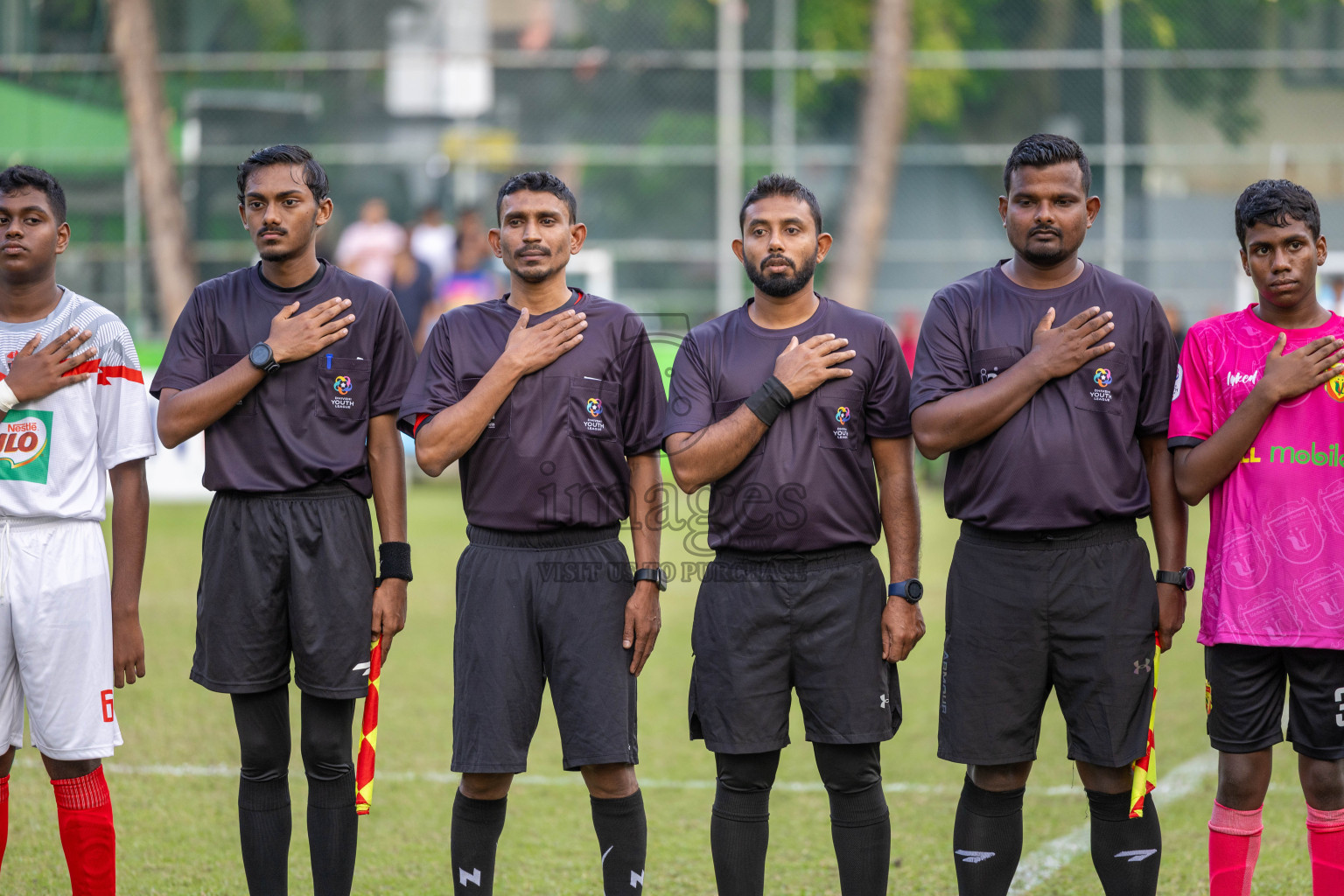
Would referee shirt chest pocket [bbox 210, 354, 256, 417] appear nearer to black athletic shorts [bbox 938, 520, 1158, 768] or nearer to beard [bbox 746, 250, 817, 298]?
beard [bbox 746, 250, 817, 298]

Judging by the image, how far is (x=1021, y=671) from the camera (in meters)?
4.14

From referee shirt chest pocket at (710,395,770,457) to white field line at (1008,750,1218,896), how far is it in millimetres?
1959

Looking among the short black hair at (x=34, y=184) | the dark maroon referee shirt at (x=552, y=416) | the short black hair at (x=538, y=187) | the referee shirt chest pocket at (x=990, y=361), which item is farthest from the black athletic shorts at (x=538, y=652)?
the short black hair at (x=34, y=184)

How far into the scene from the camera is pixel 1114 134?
21.0 m

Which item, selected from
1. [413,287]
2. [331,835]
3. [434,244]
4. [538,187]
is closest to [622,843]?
[331,835]

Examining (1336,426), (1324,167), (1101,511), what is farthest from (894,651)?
(1324,167)

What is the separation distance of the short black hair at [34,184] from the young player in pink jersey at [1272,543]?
3.56 meters

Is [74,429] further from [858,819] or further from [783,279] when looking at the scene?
[858,819]

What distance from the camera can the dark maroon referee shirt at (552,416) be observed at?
14.1 feet

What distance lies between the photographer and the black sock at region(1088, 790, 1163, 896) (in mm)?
4094

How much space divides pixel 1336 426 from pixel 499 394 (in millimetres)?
2501

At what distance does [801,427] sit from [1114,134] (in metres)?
18.5

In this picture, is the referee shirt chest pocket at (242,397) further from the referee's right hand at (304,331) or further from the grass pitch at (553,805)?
the grass pitch at (553,805)

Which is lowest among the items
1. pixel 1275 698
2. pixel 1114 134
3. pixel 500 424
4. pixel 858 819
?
pixel 858 819
